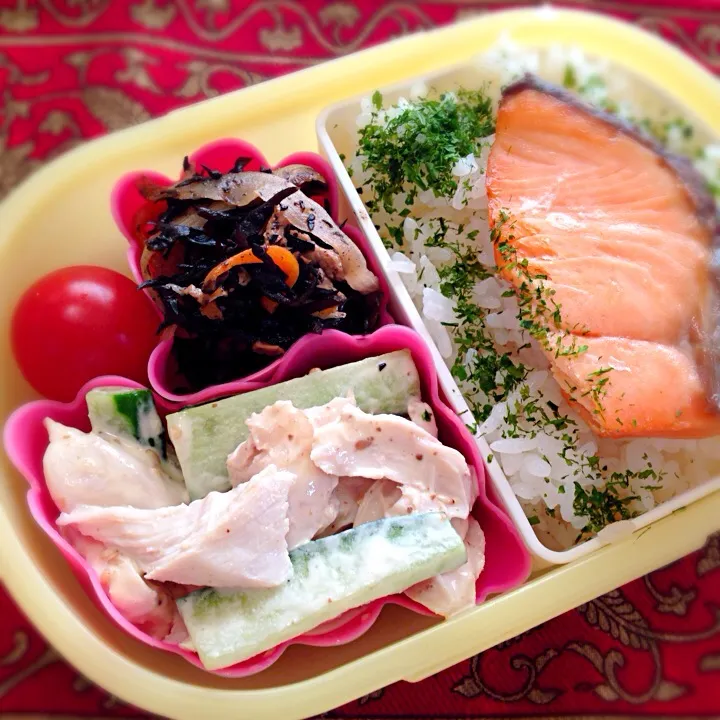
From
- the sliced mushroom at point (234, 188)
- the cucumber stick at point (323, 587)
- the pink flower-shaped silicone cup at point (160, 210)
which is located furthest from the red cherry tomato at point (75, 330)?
the cucumber stick at point (323, 587)

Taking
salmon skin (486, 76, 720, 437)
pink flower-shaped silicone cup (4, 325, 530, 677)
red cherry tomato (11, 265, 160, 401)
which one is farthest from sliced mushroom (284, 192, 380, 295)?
red cherry tomato (11, 265, 160, 401)

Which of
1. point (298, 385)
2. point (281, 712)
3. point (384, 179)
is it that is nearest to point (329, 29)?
point (384, 179)

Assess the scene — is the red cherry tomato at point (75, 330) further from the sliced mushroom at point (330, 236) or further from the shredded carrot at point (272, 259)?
the sliced mushroom at point (330, 236)

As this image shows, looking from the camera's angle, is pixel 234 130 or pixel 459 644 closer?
pixel 459 644

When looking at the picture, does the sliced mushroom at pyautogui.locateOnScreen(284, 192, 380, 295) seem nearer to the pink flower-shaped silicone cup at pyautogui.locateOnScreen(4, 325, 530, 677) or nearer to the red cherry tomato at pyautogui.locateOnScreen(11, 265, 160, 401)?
the pink flower-shaped silicone cup at pyautogui.locateOnScreen(4, 325, 530, 677)

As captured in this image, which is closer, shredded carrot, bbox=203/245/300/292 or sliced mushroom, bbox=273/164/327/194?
shredded carrot, bbox=203/245/300/292

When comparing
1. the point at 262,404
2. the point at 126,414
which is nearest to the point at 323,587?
the point at 262,404

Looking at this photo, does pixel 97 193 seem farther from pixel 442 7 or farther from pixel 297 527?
pixel 442 7

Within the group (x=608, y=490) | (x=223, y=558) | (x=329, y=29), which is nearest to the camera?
(x=223, y=558)
